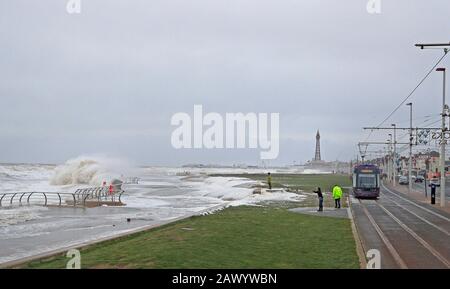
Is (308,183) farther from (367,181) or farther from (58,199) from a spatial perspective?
(58,199)

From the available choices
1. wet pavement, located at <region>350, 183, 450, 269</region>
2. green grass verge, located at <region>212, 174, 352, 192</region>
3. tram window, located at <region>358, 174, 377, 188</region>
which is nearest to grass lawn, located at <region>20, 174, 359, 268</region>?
wet pavement, located at <region>350, 183, 450, 269</region>

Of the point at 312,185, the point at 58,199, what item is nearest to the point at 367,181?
the point at 312,185

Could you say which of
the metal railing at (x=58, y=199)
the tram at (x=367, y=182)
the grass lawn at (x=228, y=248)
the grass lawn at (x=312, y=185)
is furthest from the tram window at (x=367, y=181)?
the grass lawn at (x=228, y=248)

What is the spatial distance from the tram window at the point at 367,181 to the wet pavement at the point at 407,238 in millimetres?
14958

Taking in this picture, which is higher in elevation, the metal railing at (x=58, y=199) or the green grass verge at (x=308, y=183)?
the metal railing at (x=58, y=199)

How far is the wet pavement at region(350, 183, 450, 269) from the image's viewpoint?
12773 millimetres

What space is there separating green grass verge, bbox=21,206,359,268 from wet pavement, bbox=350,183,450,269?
90cm

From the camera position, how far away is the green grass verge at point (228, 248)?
1174 centimetres

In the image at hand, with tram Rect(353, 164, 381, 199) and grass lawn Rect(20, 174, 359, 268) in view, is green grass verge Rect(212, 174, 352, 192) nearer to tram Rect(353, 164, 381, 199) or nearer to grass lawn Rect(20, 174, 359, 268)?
tram Rect(353, 164, 381, 199)

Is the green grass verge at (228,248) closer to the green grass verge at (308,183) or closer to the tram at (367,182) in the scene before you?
the tram at (367,182)

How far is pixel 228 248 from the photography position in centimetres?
1391

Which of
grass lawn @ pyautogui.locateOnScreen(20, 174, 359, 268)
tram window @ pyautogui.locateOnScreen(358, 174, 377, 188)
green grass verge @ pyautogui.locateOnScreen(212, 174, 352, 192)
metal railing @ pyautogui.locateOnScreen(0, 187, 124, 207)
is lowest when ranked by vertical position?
green grass verge @ pyautogui.locateOnScreen(212, 174, 352, 192)

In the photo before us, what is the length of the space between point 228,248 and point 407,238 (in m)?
7.40

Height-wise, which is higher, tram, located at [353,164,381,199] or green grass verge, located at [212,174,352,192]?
tram, located at [353,164,381,199]
